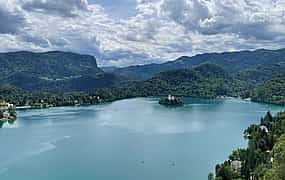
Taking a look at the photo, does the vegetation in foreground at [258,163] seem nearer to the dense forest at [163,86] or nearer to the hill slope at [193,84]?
the dense forest at [163,86]

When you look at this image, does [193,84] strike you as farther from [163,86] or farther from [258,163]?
[258,163]

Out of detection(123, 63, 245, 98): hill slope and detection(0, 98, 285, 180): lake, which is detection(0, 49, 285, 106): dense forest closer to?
detection(123, 63, 245, 98): hill slope

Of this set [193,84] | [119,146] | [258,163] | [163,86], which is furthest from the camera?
[193,84]

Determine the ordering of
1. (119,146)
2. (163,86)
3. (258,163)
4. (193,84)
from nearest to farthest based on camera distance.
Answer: (258,163)
(119,146)
(163,86)
(193,84)

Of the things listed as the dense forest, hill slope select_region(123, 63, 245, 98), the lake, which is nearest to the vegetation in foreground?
the lake

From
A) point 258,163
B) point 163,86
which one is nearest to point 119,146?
point 258,163

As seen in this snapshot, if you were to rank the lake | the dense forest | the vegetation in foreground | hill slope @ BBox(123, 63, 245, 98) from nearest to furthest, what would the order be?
1. the vegetation in foreground
2. the lake
3. the dense forest
4. hill slope @ BBox(123, 63, 245, 98)

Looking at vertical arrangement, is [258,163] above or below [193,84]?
below

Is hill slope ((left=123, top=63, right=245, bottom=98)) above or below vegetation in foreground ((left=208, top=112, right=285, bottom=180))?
above
